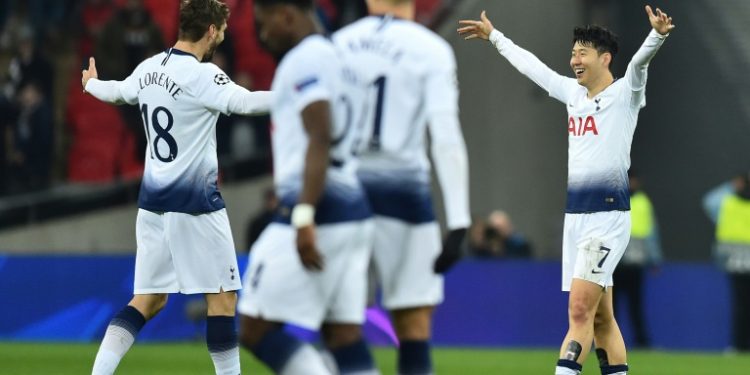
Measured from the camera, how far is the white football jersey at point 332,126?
6590 mm

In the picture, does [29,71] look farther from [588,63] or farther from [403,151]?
[403,151]

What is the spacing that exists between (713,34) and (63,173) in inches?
356

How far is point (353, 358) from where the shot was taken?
694 centimetres

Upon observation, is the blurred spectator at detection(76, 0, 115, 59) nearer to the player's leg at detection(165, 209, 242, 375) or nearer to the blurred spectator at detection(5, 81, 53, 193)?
the blurred spectator at detection(5, 81, 53, 193)

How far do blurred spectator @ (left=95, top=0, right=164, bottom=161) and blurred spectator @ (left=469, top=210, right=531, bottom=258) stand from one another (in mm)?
4403

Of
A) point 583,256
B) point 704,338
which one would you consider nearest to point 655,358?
point 704,338

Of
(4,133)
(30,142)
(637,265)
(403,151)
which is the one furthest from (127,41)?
(403,151)

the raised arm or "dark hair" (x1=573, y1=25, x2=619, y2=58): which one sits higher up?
"dark hair" (x1=573, y1=25, x2=619, y2=58)

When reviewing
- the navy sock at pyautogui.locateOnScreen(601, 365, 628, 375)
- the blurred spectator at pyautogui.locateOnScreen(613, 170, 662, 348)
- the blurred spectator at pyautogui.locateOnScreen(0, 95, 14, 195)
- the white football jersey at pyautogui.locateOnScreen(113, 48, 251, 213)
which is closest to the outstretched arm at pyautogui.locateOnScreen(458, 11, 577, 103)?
the navy sock at pyautogui.locateOnScreen(601, 365, 628, 375)

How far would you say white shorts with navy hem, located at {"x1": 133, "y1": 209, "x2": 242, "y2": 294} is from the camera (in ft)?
29.8

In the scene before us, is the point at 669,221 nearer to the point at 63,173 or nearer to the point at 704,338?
the point at 704,338

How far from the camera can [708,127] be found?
2169 centimetres

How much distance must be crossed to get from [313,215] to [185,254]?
107 inches

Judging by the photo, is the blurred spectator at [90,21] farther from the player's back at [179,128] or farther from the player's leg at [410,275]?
the player's leg at [410,275]
